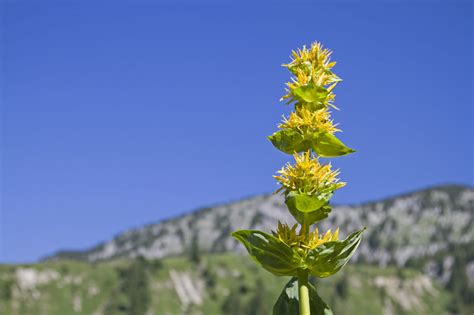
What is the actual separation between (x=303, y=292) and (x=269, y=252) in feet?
1.12

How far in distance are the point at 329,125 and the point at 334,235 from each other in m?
0.71

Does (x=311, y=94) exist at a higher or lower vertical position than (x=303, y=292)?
higher

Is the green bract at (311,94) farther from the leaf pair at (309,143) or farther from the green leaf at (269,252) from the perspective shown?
the green leaf at (269,252)

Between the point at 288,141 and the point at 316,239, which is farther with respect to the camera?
the point at 288,141

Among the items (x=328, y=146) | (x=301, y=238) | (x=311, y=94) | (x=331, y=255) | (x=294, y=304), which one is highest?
(x=311, y=94)

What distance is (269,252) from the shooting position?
4.44m

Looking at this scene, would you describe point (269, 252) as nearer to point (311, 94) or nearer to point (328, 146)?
point (328, 146)

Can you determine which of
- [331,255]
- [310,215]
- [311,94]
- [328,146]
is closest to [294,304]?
[331,255]

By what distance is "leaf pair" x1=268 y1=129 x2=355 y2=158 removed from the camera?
4469mm

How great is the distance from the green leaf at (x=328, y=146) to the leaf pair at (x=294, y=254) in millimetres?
533

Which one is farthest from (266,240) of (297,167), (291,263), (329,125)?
(329,125)

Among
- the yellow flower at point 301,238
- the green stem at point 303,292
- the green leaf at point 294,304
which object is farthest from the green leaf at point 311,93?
the green leaf at point 294,304

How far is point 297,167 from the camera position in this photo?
14.5 feet

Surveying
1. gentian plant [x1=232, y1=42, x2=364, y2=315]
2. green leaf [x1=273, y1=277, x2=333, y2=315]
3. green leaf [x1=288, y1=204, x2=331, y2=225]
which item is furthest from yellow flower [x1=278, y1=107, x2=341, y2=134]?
green leaf [x1=273, y1=277, x2=333, y2=315]
